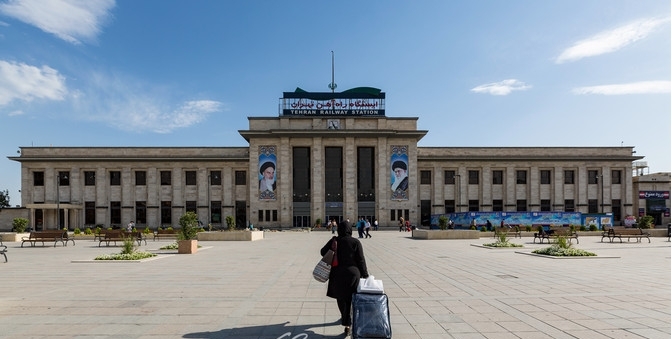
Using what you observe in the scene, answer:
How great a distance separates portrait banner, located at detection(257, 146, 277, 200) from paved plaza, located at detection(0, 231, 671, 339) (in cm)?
4273

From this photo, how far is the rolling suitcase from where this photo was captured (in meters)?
5.79

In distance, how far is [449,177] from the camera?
206 ft

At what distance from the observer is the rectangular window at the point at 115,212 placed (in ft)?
196

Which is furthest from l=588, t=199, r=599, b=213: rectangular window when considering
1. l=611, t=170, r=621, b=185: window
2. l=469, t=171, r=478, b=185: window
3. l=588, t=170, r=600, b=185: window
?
l=469, t=171, r=478, b=185: window

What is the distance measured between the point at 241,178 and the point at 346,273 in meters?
56.6

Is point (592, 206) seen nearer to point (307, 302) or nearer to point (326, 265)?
point (307, 302)

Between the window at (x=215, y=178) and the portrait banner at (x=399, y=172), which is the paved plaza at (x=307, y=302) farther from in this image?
the window at (x=215, y=178)

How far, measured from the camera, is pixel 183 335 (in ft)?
22.1

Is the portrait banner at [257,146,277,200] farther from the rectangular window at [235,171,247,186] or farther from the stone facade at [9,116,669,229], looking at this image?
the rectangular window at [235,171,247,186]

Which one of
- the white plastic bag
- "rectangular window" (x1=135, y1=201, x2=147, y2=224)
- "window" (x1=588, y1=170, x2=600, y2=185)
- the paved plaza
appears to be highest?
"window" (x1=588, y1=170, x2=600, y2=185)

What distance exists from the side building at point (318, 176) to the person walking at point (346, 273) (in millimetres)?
50090

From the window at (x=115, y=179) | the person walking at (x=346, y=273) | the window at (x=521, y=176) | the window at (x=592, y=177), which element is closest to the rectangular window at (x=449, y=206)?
the window at (x=521, y=176)

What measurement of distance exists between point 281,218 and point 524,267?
44.7m

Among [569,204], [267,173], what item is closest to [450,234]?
[267,173]
